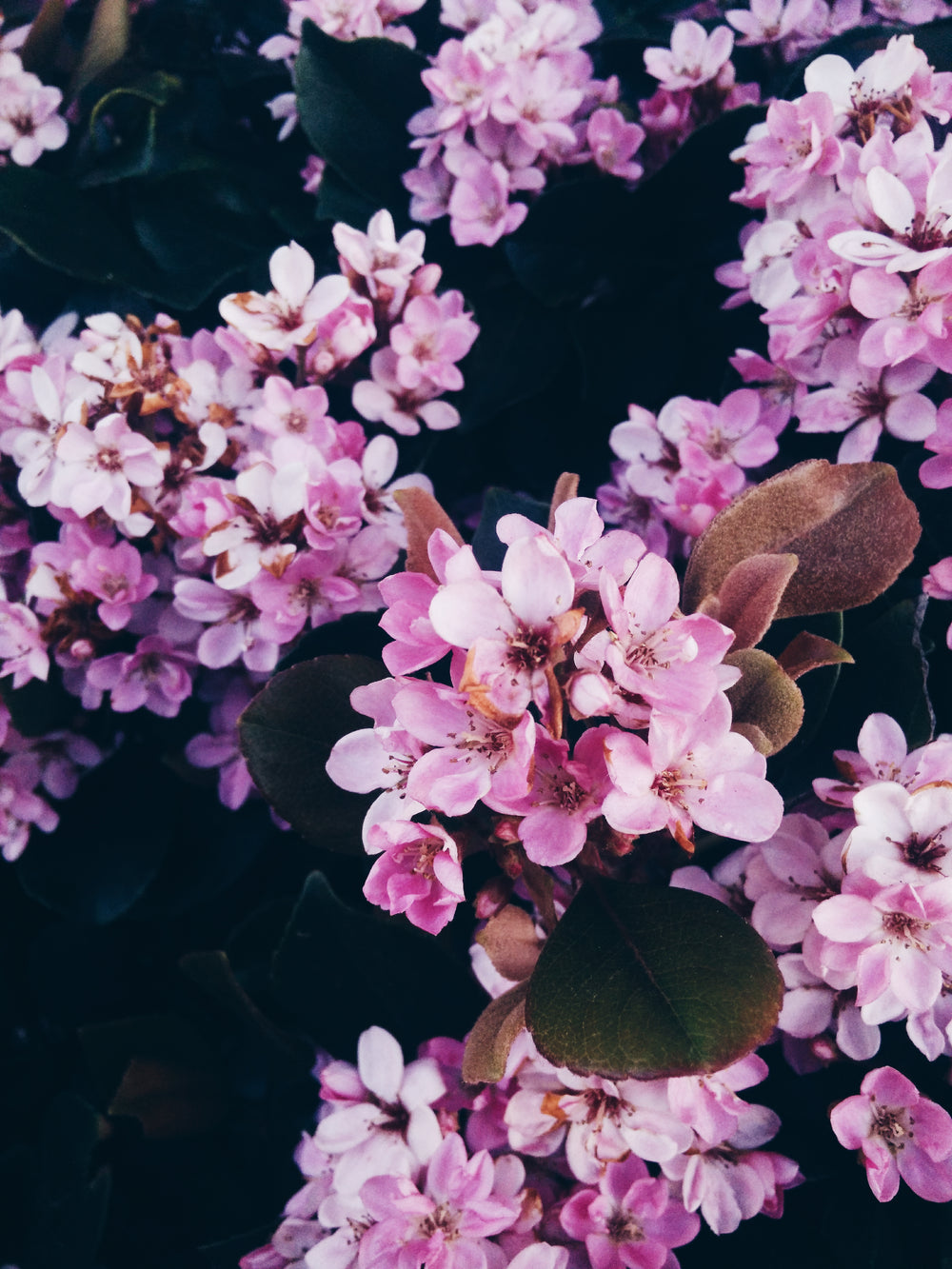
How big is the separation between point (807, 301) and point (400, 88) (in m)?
0.50

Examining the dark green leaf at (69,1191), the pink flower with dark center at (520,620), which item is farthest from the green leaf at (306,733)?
the dark green leaf at (69,1191)

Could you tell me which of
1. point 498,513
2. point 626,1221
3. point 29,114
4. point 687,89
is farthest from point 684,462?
point 29,114

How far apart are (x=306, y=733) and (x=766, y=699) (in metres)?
0.28

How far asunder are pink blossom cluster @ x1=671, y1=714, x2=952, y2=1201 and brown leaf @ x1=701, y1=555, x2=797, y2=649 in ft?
0.33

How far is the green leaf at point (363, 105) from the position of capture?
878 millimetres

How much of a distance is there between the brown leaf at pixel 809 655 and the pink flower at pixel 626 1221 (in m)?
0.30

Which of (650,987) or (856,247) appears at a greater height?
(856,247)

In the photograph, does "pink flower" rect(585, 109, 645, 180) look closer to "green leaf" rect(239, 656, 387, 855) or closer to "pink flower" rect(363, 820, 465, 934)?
"green leaf" rect(239, 656, 387, 855)

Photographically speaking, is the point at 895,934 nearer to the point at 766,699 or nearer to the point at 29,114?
the point at 766,699

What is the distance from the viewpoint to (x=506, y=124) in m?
0.82

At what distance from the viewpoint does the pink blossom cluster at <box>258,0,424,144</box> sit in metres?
0.90

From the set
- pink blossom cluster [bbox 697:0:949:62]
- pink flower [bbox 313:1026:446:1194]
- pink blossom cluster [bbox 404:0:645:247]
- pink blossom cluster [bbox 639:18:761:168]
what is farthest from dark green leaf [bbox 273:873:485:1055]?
pink blossom cluster [bbox 697:0:949:62]

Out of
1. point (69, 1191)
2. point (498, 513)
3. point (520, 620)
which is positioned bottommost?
point (69, 1191)

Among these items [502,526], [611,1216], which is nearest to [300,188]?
[502,526]
